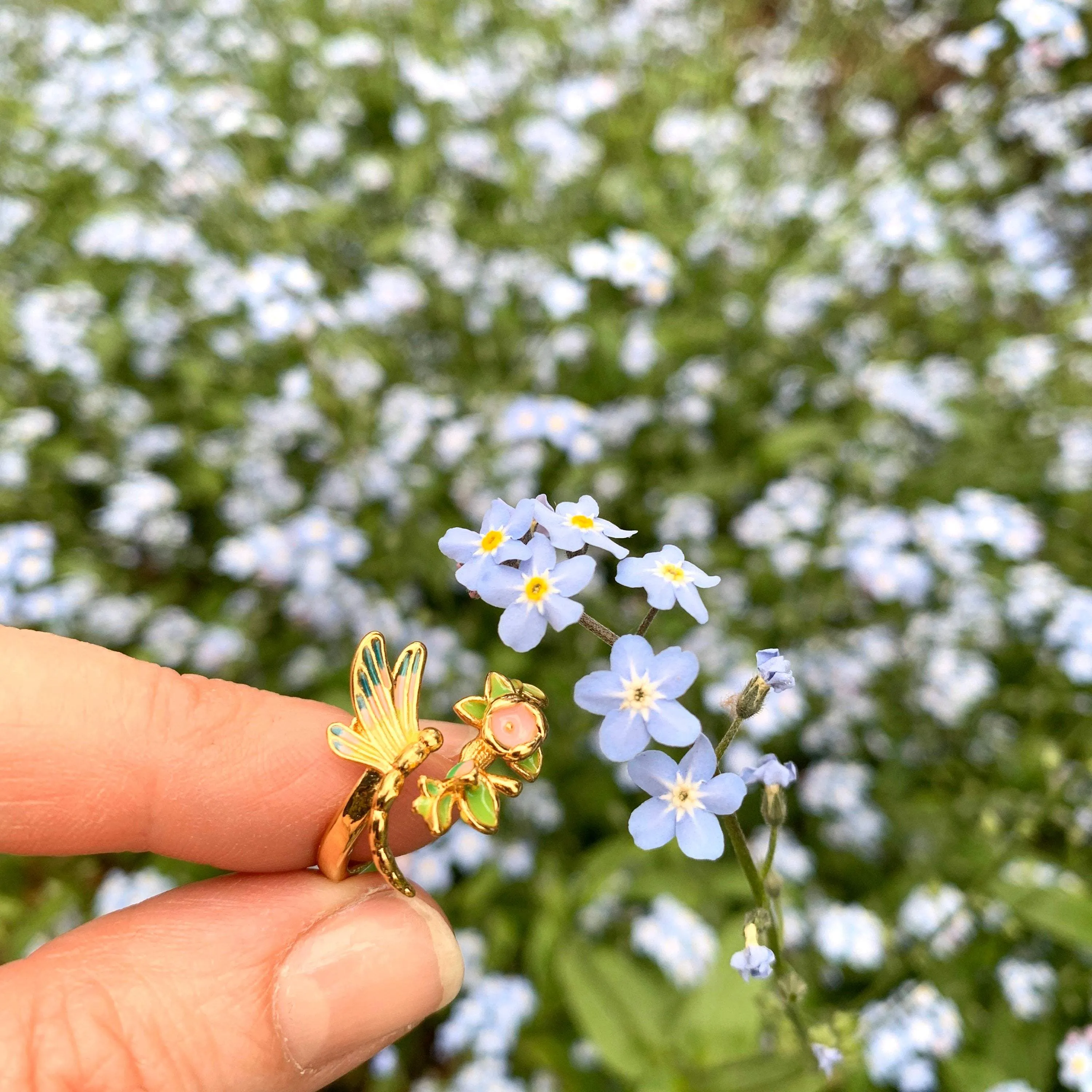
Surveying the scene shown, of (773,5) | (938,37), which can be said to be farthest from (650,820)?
(773,5)

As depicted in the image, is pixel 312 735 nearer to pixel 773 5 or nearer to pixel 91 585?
pixel 91 585

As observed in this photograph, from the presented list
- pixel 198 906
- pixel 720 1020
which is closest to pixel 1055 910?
pixel 720 1020

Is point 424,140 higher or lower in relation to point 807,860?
higher

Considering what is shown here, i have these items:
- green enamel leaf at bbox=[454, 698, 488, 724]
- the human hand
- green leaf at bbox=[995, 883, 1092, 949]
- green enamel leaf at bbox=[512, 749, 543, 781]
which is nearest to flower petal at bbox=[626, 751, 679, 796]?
green enamel leaf at bbox=[512, 749, 543, 781]

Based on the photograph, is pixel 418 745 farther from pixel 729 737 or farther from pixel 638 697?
pixel 729 737

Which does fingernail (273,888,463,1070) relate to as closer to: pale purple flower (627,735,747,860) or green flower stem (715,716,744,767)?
pale purple flower (627,735,747,860)
